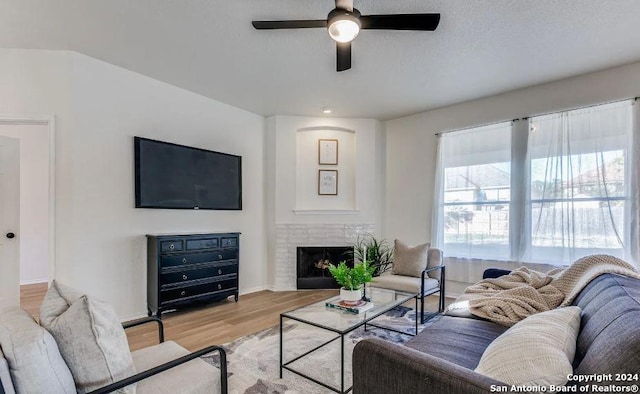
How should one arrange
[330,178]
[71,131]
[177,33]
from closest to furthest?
[177,33], [71,131], [330,178]

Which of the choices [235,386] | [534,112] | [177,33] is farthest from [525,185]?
[177,33]

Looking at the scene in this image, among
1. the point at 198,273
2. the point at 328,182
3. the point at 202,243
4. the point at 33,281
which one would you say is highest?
the point at 328,182

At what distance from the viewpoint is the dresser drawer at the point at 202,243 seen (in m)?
3.78

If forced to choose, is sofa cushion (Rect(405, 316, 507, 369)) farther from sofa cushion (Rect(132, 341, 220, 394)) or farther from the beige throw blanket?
sofa cushion (Rect(132, 341, 220, 394))

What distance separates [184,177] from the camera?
398 cm

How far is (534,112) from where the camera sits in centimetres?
391

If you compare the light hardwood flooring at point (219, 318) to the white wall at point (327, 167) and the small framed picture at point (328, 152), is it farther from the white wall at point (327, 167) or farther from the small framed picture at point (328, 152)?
the small framed picture at point (328, 152)

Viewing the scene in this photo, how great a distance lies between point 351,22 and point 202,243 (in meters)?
2.98

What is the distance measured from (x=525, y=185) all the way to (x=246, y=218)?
3684 millimetres

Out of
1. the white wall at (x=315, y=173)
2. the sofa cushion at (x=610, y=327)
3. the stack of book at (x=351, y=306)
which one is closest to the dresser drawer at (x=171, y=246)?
the white wall at (x=315, y=173)

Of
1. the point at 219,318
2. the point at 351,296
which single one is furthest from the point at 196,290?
the point at 351,296

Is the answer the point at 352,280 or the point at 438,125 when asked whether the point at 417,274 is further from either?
the point at 438,125

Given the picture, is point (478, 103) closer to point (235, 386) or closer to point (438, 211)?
point (438, 211)

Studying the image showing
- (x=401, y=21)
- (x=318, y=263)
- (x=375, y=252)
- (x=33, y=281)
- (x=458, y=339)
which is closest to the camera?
(x=458, y=339)
